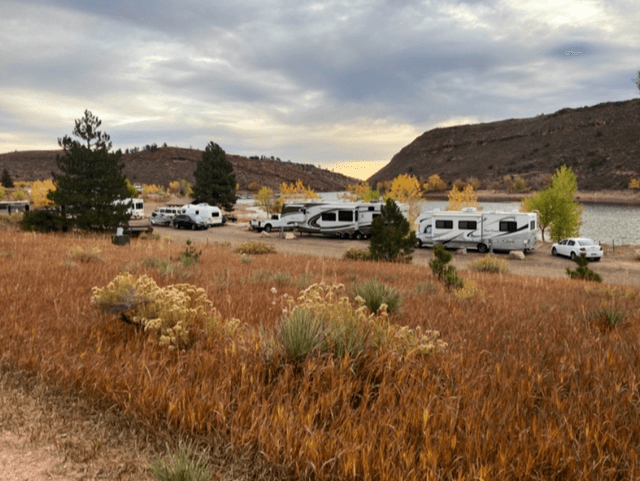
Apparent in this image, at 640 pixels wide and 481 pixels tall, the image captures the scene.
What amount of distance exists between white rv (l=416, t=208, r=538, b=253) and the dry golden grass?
24.0 m

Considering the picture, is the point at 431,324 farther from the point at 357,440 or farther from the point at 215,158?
the point at 215,158

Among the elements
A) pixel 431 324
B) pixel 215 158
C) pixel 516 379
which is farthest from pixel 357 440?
pixel 215 158

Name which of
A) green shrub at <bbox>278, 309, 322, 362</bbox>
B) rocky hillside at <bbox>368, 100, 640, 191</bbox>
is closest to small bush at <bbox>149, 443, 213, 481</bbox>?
green shrub at <bbox>278, 309, 322, 362</bbox>

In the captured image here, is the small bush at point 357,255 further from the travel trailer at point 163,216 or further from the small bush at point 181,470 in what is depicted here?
the travel trailer at point 163,216

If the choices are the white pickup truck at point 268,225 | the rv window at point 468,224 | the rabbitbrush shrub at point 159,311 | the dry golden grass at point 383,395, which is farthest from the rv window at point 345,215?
the rabbitbrush shrub at point 159,311

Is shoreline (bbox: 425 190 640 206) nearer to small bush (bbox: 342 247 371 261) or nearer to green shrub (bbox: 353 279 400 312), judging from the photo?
small bush (bbox: 342 247 371 261)

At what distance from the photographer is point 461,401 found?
2846 mm

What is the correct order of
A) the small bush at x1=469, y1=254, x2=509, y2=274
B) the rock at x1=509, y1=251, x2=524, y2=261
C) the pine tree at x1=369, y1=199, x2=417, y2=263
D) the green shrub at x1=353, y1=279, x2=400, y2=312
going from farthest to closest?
the rock at x1=509, y1=251, x2=524, y2=261 < the small bush at x1=469, y1=254, x2=509, y2=274 < the pine tree at x1=369, y1=199, x2=417, y2=263 < the green shrub at x1=353, y1=279, x2=400, y2=312

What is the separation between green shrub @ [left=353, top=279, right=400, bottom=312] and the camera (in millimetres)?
5754

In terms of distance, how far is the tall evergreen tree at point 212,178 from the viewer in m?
48.8

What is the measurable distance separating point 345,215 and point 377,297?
26.8 meters

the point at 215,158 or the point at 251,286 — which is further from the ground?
the point at 215,158

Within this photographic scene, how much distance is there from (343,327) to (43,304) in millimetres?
4240

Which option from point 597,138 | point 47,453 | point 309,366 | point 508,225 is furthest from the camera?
point 597,138
